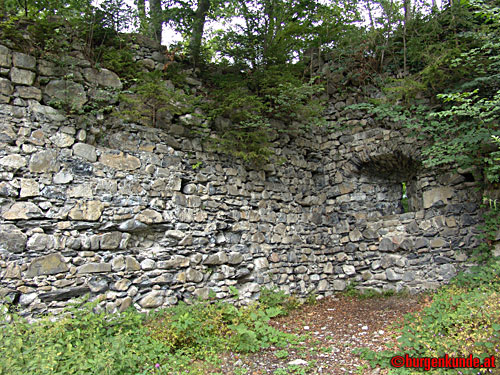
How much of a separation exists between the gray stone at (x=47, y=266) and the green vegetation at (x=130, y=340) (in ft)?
1.48

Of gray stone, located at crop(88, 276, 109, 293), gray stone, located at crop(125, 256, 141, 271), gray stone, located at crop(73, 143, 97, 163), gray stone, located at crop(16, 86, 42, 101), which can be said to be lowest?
gray stone, located at crop(88, 276, 109, 293)

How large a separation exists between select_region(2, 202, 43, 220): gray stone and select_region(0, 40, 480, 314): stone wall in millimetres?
11

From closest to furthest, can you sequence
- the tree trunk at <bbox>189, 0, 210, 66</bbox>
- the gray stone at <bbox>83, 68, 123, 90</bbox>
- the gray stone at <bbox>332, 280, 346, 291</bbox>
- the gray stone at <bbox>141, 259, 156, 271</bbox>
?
the gray stone at <bbox>141, 259, 156, 271</bbox> → the gray stone at <bbox>83, 68, 123, 90</bbox> → the tree trunk at <bbox>189, 0, 210, 66</bbox> → the gray stone at <bbox>332, 280, 346, 291</bbox>

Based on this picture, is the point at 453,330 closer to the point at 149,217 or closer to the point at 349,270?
the point at 349,270

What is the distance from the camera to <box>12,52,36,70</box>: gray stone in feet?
13.5

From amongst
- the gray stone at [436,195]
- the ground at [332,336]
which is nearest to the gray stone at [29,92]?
the ground at [332,336]

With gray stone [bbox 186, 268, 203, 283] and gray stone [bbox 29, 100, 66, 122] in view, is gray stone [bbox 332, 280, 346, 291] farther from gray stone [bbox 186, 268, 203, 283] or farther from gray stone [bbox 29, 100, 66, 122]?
gray stone [bbox 29, 100, 66, 122]

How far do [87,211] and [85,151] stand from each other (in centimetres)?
77

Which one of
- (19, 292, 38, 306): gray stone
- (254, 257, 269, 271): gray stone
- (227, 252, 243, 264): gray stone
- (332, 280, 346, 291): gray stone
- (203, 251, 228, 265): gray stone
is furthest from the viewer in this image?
(332, 280, 346, 291): gray stone

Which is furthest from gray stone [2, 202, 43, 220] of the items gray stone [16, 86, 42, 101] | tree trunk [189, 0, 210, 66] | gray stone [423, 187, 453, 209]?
gray stone [423, 187, 453, 209]

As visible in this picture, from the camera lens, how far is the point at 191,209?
5.09 metres

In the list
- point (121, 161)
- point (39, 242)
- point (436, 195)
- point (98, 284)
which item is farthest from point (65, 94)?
point (436, 195)

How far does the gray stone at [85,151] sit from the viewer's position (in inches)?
170

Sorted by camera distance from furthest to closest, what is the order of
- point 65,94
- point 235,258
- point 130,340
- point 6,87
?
point 235,258, point 65,94, point 6,87, point 130,340
